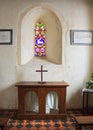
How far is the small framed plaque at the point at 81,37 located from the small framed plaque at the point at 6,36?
5.10ft

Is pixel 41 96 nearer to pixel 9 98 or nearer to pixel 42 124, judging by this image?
pixel 42 124

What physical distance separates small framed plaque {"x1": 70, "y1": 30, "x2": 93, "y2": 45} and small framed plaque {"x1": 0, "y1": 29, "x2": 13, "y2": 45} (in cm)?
155

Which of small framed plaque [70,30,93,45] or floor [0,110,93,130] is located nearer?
floor [0,110,93,130]

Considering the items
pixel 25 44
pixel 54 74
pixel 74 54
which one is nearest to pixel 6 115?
pixel 54 74

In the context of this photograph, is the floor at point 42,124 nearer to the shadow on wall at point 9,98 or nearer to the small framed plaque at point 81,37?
the shadow on wall at point 9,98

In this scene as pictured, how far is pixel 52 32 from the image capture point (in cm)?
503

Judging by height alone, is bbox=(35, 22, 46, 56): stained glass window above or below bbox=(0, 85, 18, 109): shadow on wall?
above

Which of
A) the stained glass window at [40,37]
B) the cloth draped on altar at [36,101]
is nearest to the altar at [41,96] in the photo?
the cloth draped on altar at [36,101]

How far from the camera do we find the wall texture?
15.6 ft

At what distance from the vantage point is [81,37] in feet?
15.8

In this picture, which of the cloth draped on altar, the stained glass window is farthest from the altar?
the stained glass window

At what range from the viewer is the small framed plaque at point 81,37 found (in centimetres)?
482

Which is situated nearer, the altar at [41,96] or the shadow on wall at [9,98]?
the altar at [41,96]

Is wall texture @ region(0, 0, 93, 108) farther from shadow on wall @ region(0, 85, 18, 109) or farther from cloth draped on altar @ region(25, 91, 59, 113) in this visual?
cloth draped on altar @ region(25, 91, 59, 113)
